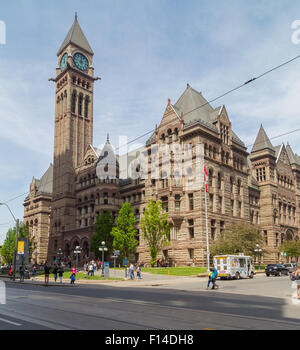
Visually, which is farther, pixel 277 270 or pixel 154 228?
pixel 154 228

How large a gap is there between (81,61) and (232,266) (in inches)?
2785

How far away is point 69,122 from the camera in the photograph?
81250 millimetres

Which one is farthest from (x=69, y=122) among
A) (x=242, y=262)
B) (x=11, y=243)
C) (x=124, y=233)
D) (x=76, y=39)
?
(x=242, y=262)

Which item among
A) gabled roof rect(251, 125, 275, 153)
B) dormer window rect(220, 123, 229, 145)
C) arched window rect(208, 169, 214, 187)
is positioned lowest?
arched window rect(208, 169, 214, 187)

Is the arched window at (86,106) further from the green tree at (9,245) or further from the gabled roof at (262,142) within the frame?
the gabled roof at (262,142)

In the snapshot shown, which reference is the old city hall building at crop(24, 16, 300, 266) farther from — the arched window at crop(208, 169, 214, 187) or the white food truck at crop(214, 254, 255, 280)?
the white food truck at crop(214, 254, 255, 280)

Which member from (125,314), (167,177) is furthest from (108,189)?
(125,314)

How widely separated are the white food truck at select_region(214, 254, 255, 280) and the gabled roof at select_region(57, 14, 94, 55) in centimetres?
7188

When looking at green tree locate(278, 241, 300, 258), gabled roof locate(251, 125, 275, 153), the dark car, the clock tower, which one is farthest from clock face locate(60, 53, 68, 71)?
the dark car

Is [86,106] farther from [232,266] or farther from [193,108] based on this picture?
[232,266]

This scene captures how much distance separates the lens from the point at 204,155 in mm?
54812

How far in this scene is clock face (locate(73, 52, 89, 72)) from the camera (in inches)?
3456
